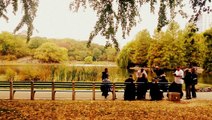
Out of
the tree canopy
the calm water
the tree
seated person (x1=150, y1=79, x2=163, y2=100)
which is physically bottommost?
seated person (x1=150, y1=79, x2=163, y2=100)

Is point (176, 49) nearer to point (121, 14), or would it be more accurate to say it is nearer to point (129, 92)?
point (129, 92)

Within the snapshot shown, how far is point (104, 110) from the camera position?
13164mm

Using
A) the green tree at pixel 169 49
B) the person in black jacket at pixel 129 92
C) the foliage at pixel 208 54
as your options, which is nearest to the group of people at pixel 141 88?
the person in black jacket at pixel 129 92

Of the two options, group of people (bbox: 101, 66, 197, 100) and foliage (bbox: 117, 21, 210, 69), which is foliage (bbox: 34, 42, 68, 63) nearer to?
foliage (bbox: 117, 21, 210, 69)

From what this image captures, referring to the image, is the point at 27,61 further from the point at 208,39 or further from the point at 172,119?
the point at 172,119

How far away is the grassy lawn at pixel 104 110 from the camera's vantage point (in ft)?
39.6

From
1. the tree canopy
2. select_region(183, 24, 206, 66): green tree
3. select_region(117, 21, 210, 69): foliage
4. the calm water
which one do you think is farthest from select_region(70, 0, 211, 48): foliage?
select_region(183, 24, 206, 66): green tree

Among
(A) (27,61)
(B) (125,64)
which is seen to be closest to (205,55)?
(B) (125,64)

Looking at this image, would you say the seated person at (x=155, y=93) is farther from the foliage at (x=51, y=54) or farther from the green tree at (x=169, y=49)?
the foliage at (x=51, y=54)

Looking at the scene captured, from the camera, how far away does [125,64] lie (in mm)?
84938

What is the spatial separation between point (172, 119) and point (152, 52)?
59.6m

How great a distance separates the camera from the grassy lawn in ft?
39.6

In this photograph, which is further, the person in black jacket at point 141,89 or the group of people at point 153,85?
the person in black jacket at point 141,89

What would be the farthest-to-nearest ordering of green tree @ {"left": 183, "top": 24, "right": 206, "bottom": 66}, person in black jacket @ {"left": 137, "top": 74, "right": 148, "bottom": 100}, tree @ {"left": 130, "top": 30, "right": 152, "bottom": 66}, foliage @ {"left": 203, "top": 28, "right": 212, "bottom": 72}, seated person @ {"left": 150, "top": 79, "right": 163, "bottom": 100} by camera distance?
tree @ {"left": 130, "top": 30, "right": 152, "bottom": 66} → foliage @ {"left": 203, "top": 28, "right": 212, "bottom": 72} → green tree @ {"left": 183, "top": 24, "right": 206, "bottom": 66} → person in black jacket @ {"left": 137, "top": 74, "right": 148, "bottom": 100} → seated person @ {"left": 150, "top": 79, "right": 163, "bottom": 100}
